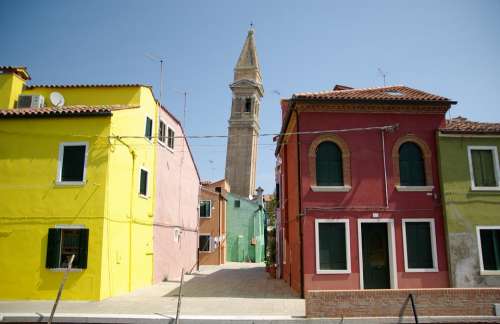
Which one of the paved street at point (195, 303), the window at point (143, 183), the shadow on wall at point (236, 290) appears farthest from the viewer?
the window at point (143, 183)

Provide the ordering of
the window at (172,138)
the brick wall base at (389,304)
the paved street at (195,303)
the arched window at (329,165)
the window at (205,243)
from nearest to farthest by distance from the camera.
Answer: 1. the brick wall base at (389,304)
2. the paved street at (195,303)
3. the arched window at (329,165)
4. the window at (172,138)
5. the window at (205,243)

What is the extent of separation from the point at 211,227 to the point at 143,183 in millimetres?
17811

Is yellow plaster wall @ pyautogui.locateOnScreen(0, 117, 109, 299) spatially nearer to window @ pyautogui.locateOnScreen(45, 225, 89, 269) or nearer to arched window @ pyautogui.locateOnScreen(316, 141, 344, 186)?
window @ pyautogui.locateOnScreen(45, 225, 89, 269)

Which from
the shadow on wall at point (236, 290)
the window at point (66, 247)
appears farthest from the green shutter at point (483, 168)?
the window at point (66, 247)

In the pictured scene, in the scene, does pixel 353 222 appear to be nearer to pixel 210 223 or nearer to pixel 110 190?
pixel 110 190

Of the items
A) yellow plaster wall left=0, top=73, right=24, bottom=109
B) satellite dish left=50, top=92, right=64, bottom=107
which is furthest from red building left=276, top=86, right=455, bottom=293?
yellow plaster wall left=0, top=73, right=24, bottom=109

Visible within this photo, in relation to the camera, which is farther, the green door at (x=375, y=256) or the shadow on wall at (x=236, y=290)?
the shadow on wall at (x=236, y=290)

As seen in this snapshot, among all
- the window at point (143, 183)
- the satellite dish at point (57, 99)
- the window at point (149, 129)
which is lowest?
the window at point (143, 183)

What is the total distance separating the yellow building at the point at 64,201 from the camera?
1503 cm

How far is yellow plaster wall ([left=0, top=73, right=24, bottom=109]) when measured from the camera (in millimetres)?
18156

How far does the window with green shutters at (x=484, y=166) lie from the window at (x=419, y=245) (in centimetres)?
257

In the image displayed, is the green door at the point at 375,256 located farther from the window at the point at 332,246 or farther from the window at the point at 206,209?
the window at the point at 206,209

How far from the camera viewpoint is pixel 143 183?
781 inches

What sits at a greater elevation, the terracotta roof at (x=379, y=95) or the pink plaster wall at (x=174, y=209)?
the terracotta roof at (x=379, y=95)
